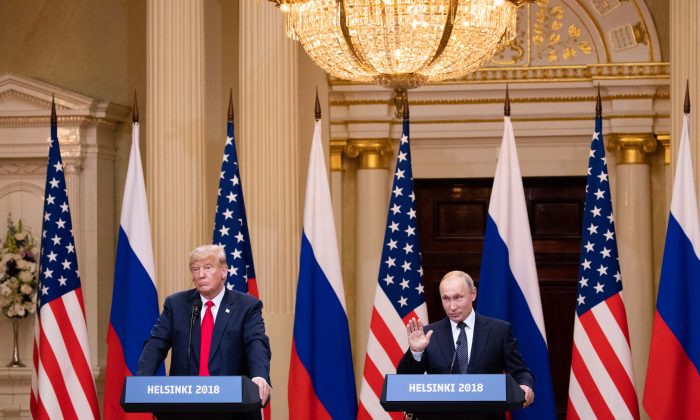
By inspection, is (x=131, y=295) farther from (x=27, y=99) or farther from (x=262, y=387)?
(x=262, y=387)

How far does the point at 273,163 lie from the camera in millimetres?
9148

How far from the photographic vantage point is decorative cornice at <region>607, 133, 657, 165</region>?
1032cm

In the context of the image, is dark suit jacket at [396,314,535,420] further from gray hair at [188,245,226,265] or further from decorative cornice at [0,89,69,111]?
decorative cornice at [0,89,69,111]

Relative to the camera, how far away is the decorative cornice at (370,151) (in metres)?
10.7

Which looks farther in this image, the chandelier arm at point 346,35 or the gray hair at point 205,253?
the chandelier arm at point 346,35

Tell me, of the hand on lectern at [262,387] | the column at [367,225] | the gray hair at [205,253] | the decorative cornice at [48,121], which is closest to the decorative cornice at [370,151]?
the column at [367,225]

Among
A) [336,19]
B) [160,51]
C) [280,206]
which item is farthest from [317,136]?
[336,19]

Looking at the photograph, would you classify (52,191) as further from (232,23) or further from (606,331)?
(606,331)

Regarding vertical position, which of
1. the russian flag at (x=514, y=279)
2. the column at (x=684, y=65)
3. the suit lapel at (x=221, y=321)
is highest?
the column at (x=684, y=65)

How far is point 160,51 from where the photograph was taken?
9.30 metres

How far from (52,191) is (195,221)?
1.04 meters

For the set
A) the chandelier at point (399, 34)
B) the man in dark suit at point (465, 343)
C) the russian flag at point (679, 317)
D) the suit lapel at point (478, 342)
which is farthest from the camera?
the russian flag at point (679, 317)

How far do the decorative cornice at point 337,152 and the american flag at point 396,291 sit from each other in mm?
2250

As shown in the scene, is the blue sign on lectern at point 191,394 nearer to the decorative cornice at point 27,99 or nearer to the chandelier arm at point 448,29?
the chandelier arm at point 448,29
